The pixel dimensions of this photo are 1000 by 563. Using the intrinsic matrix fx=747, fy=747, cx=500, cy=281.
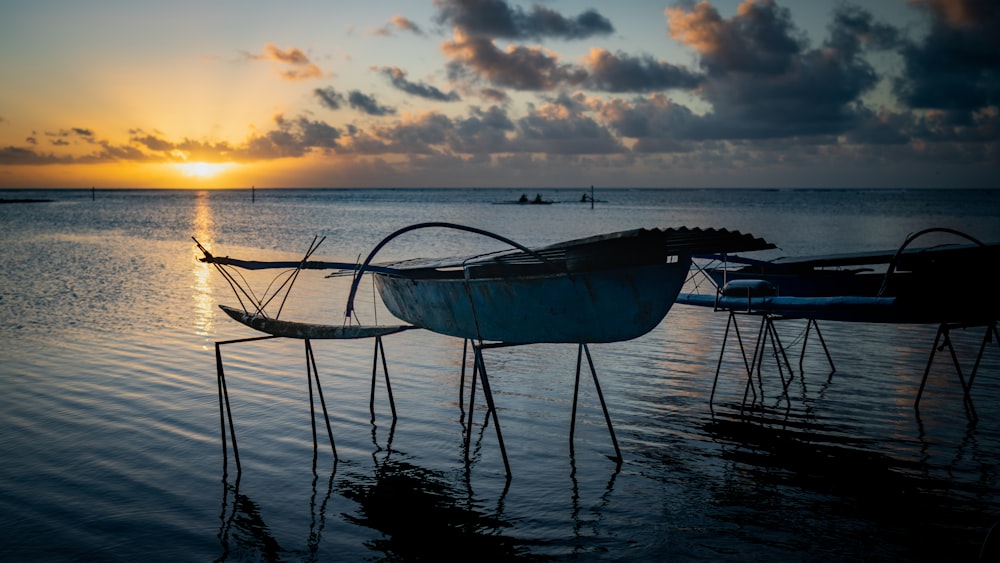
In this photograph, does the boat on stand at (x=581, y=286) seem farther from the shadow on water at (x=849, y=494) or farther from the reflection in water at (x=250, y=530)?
the reflection in water at (x=250, y=530)

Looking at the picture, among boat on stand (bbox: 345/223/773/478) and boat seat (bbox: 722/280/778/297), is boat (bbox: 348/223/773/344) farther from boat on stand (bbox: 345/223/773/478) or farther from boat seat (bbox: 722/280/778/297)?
boat seat (bbox: 722/280/778/297)

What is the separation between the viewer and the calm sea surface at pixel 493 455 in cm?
645

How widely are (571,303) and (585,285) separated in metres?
0.27

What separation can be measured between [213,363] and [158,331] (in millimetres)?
3584

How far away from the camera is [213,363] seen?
12867 mm

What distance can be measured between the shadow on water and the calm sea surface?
28mm

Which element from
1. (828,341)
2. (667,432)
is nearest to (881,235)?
(828,341)

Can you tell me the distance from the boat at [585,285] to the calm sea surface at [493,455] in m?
1.49

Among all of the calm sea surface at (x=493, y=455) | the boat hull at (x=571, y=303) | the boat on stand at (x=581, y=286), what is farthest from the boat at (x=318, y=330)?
the calm sea surface at (x=493, y=455)

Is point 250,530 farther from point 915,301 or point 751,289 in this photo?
point 915,301

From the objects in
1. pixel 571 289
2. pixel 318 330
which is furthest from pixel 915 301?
pixel 318 330

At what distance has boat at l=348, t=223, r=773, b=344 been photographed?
759 centimetres

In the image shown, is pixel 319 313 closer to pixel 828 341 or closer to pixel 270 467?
pixel 270 467

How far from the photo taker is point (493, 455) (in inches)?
337
